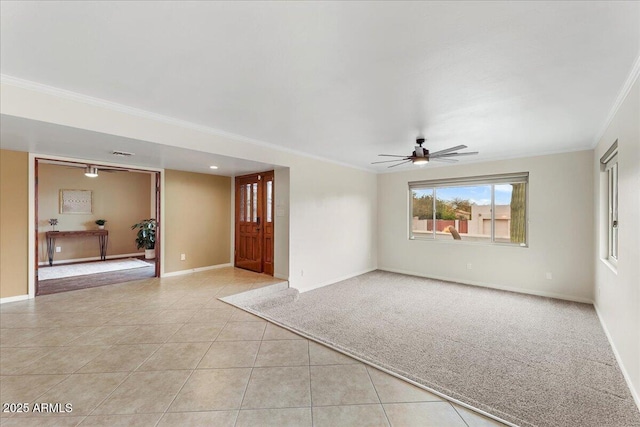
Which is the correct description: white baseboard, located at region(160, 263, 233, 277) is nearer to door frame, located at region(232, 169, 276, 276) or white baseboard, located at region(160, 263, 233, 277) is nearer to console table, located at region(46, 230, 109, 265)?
door frame, located at region(232, 169, 276, 276)

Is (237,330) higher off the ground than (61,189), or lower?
lower

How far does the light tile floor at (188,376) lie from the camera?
177 centimetres

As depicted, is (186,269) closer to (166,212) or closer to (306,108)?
(166,212)

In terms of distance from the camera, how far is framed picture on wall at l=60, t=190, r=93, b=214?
6.79m

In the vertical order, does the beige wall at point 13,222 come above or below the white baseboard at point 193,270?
above

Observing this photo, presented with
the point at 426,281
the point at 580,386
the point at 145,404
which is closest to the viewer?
the point at 145,404

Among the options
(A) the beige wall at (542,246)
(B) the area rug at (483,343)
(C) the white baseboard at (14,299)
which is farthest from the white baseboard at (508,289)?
(C) the white baseboard at (14,299)

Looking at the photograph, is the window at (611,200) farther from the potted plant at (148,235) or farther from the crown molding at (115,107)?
the potted plant at (148,235)

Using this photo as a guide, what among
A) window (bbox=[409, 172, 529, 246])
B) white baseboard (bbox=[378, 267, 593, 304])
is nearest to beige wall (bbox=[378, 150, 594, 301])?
white baseboard (bbox=[378, 267, 593, 304])

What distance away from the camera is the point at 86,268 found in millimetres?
6176

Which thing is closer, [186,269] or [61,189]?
[186,269]

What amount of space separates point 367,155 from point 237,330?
12.2 feet

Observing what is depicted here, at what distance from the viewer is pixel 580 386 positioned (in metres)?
2.31

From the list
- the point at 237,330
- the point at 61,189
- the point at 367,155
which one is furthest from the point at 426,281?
the point at 61,189
